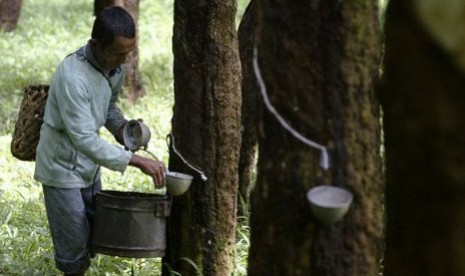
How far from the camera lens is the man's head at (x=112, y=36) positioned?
481cm

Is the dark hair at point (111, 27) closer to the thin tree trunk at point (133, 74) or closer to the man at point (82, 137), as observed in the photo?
the man at point (82, 137)

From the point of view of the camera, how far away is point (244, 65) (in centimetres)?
691

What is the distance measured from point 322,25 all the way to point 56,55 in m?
10.8

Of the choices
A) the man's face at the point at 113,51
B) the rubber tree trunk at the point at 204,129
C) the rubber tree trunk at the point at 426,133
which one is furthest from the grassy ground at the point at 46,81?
the rubber tree trunk at the point at 426,133

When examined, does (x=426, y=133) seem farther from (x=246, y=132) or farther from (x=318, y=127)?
(x=246, y=132)

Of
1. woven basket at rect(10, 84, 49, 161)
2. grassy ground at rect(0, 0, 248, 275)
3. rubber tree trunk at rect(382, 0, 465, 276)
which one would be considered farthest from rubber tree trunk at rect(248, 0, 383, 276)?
grassy ground at rect(0, 0, 248, 275)

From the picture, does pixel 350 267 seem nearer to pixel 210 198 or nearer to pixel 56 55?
pixel 210 198

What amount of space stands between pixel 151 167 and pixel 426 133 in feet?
6.52

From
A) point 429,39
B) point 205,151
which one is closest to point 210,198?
point 205,151

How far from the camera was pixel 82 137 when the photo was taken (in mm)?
4812

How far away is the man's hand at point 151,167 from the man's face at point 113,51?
1.84 feet

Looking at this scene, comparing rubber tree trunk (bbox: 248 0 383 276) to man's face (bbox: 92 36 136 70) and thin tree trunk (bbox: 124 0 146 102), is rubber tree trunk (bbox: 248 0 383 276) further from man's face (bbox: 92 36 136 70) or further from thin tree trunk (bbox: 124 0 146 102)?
thin tree trunk (bbox: 124 0 146 102)

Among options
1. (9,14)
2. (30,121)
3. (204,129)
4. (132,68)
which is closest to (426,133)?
(204,129)

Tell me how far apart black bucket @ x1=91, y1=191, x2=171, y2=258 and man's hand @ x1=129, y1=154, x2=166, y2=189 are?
162 mm
